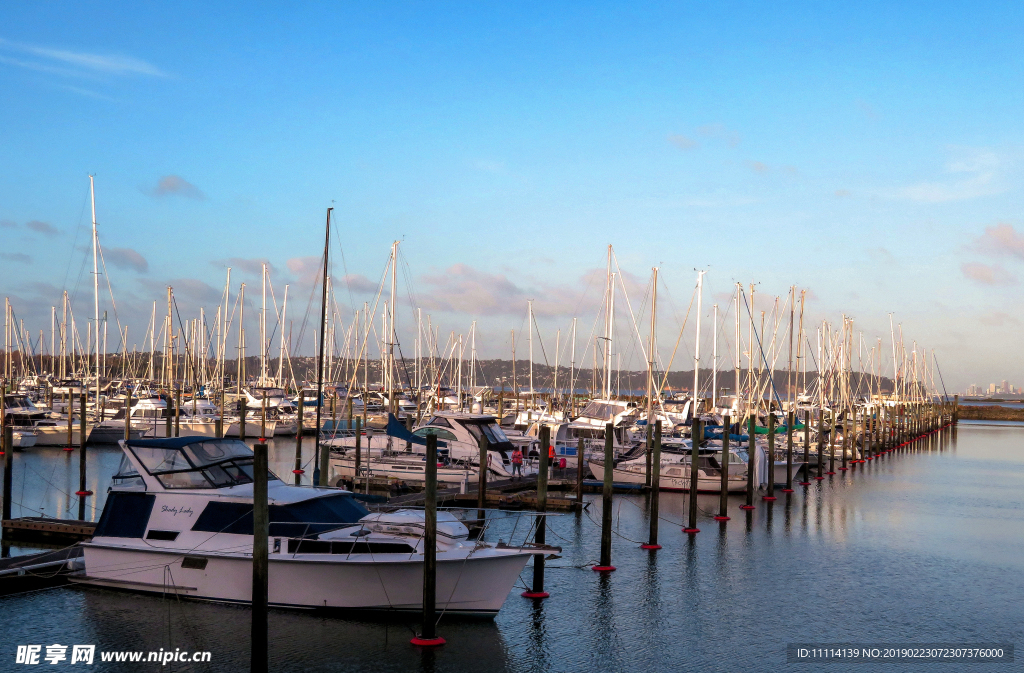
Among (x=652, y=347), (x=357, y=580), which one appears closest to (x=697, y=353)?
(x=652, y=347)

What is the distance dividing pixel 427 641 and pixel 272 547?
3.68 m

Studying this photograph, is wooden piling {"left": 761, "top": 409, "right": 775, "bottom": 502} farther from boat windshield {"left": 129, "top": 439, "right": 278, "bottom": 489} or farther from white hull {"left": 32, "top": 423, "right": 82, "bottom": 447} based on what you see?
white hull {"left": 32, "top": 423, "right": 82, "bottom": 447}

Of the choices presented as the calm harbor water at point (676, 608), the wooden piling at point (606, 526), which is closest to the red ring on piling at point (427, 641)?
the calm harbor water at point (676, 608)

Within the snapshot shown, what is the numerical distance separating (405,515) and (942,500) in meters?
32.7

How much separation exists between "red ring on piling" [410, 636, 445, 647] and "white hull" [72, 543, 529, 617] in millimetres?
1085

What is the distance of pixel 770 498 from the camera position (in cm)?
3878

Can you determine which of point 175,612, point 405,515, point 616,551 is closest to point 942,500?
point 616,551

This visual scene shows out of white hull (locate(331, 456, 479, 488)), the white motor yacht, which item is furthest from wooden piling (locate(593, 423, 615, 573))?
white hull (locate(331, 456, 479, 488))

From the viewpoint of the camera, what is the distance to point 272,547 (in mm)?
17656

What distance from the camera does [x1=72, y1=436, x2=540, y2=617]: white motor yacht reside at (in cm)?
1744

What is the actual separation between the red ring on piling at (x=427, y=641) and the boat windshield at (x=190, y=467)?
5.36 metres

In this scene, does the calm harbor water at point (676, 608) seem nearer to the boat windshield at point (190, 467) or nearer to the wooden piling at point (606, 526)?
the wooden piling at point (606, 526)

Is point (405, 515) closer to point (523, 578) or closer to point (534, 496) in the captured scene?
point (523, 578)

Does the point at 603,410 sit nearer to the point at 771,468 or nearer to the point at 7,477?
the point at 771,468
